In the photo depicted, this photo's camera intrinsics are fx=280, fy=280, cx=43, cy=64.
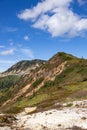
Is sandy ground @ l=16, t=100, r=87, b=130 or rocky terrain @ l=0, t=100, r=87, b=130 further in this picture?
sandy ground @ l=16, t=100, r=87, b=130

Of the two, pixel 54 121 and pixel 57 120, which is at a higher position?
pixel 57 120

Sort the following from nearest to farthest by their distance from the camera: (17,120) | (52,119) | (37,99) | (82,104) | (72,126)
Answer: (72,126) → (52,119) → (17,120) → (82,104) → (37,99)

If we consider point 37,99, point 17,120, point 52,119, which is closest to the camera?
point 52,119

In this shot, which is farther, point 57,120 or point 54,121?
point 57,120

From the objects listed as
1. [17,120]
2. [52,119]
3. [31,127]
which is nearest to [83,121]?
[52,119]

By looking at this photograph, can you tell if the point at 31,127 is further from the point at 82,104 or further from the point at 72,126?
the point at 82,104

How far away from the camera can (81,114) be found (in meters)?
58.6

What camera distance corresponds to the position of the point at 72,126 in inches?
2109

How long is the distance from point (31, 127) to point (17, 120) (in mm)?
9660

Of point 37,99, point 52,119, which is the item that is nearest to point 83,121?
point 52,119

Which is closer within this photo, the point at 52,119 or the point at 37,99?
the point at 52,119

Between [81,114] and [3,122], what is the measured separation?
16789 millimetres

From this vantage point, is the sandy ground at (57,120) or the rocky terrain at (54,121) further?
the sandy ground at (57,120)

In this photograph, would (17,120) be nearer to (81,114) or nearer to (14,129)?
(14,129)
